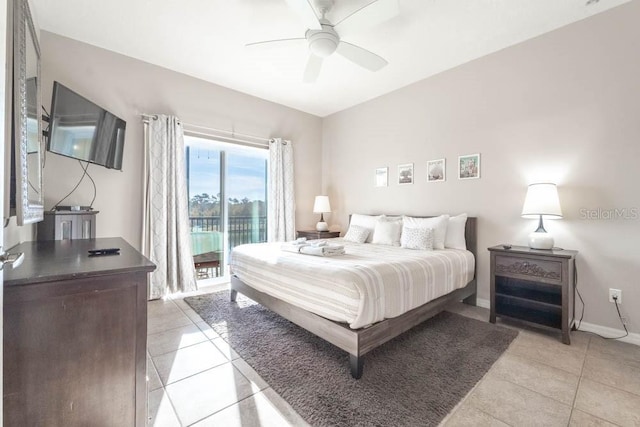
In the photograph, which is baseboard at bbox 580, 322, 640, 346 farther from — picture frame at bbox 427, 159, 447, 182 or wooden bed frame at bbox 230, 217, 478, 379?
→ picture frame at bbox 427, 159, 447, 182

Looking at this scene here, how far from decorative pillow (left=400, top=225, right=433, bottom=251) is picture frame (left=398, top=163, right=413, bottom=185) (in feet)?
3.02

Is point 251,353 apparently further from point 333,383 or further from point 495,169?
point 495,169

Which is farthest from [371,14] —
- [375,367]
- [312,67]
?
[375,367]

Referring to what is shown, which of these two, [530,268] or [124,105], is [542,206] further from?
[124,105]

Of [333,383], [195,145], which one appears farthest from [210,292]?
[333,383]

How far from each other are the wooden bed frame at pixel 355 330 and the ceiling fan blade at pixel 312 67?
7.23 ft

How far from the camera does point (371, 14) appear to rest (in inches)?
79.4

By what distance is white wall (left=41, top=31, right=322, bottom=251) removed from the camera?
2768mm

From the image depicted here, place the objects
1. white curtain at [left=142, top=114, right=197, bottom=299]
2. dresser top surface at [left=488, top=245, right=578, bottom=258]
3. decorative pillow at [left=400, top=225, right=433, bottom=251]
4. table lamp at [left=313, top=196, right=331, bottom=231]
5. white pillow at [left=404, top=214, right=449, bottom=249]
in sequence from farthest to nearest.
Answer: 1. table lamp at [left=313, top=196, right=331, bottom=231]
2. white curtain at [left=142, top=114, right=197, bottom=299]
3. white pillow at [left=404, top=214, right=449, bottom=249]
4. decorative pillow at [left=400, top=225, right=433, bottom=251]
5. dresser top surface at [left=488, top=245, right=578, bottom=258]

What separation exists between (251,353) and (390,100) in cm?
368

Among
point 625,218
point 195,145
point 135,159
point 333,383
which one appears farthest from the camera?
point 195,145

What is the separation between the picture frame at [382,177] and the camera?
410 centimetres

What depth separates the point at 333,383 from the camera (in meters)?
1.75

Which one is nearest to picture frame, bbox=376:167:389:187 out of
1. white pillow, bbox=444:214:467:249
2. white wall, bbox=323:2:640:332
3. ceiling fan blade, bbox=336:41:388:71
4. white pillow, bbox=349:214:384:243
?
white wall, bbox=323:2:640:332
